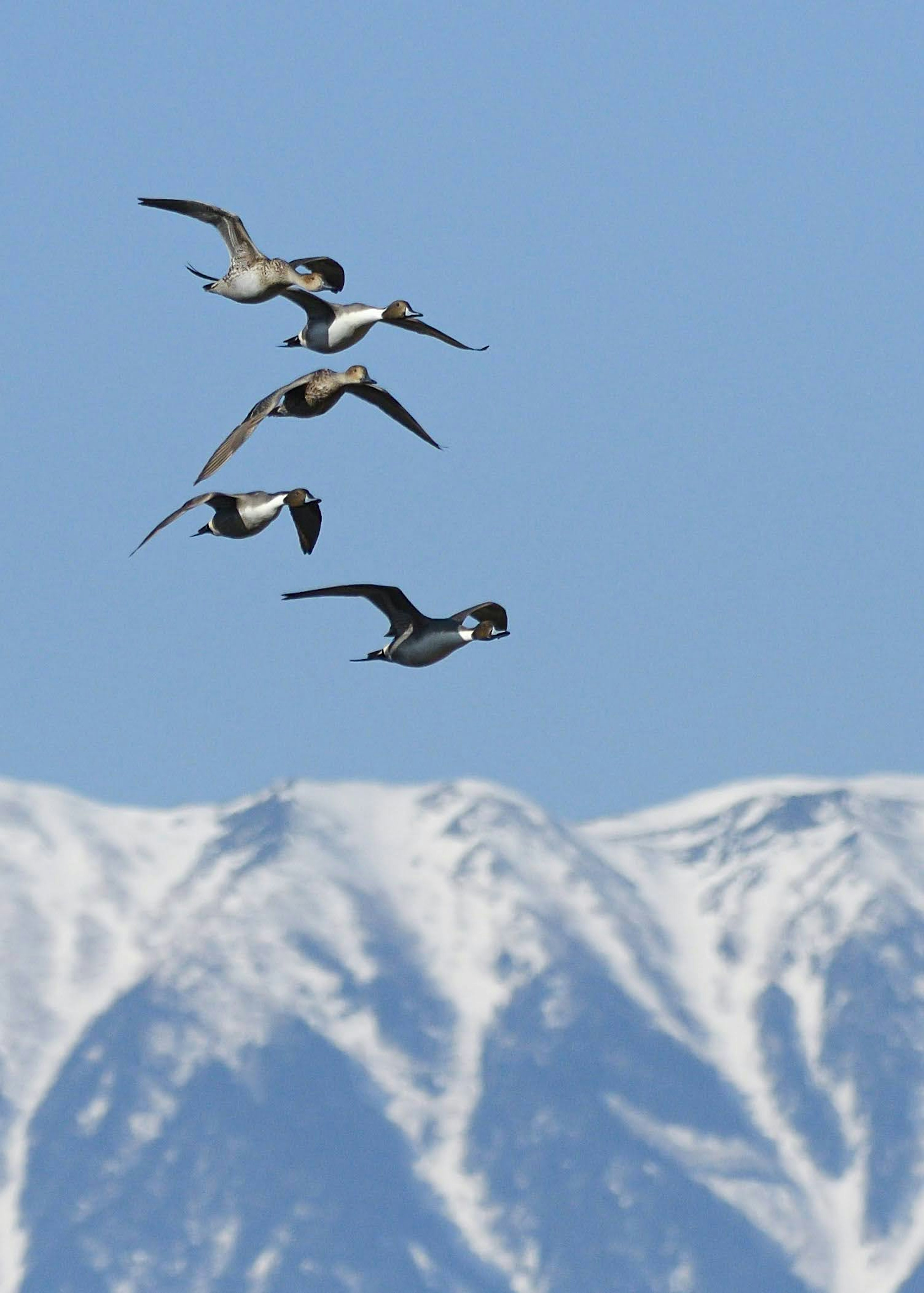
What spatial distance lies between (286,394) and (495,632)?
583 centimetres

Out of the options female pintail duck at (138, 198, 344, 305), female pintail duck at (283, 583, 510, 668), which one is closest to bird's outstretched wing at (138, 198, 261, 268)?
female pintail duck at (138, 198, 344, 305)

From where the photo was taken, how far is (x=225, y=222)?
159 ft

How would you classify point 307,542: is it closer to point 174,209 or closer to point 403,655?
point 403,655

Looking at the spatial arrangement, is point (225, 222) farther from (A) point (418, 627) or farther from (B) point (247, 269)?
(A) point (418, 627)

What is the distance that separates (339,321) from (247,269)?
1.92 m

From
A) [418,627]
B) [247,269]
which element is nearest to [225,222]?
[247,269]

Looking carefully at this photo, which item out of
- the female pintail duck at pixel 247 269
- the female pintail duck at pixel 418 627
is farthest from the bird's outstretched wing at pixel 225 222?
the female pintail duck at pixel 418 627

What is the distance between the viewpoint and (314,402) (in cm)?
4603

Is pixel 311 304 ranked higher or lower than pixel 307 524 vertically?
higher

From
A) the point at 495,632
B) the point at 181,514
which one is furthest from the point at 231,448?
the point at 495,632

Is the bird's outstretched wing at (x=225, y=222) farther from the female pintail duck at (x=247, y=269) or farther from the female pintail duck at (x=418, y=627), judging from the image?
the female pintail duck at (x=418, y=627)

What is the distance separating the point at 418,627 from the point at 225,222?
28.8ft

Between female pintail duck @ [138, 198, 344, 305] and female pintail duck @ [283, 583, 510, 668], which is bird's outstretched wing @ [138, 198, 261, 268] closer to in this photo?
female pintail duck @ [138, 198, 344, 305]

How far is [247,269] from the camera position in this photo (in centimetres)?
4762
